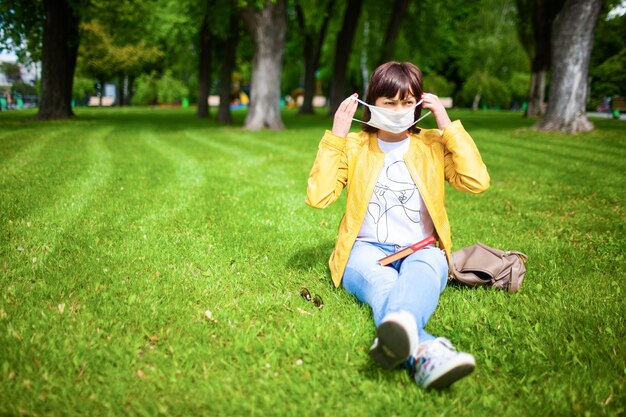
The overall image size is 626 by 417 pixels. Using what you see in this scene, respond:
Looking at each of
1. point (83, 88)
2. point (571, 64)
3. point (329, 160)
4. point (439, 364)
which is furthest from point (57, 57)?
point (83, 88)

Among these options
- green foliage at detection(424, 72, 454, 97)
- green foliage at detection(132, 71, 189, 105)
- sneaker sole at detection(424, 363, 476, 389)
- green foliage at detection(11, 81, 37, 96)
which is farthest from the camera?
green foliage at detection(132, 71, 189, 105)

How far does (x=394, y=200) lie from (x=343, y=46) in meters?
23.2

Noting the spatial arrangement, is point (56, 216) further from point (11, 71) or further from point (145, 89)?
point (145, 89)

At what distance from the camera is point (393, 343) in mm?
2207

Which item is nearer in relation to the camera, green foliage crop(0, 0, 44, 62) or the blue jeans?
the blue jeans

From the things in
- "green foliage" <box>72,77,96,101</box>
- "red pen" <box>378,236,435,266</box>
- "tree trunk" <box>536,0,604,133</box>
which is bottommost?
"red pen" <box>378,236,435,266</box>

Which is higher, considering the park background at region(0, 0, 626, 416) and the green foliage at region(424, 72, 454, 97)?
the green foliage at region(424, 72, 454, 97)

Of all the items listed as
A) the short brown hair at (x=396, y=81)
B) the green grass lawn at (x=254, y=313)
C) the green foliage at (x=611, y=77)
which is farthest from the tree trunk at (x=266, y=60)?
the green foliage at (x=611, y=77)

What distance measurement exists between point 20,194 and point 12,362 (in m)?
4.40

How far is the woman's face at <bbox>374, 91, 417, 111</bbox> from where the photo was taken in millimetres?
3045

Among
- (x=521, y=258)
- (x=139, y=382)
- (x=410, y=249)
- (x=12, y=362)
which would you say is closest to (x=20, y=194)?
(x=12, y=362)

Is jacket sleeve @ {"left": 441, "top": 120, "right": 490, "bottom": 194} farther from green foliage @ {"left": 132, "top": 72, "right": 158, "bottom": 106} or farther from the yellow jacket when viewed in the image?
green foliage @ {"left": 132, "top": 72, "right": 158, "bottom": 106}

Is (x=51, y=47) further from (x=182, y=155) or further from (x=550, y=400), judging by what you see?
(x=550, y=400)

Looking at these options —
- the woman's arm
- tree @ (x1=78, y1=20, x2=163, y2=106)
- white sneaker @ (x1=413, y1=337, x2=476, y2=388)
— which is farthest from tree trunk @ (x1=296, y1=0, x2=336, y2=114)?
white sneaker @ (x1=413, y1=337, x2=476, y2=388)
